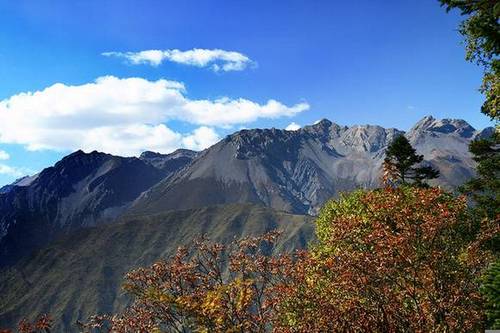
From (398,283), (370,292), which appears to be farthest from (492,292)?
(370,292)

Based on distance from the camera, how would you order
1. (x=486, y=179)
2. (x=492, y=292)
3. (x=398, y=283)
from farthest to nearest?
1. (x=486, y=179)
2. (x=492, y=292)
3. (x=398, y=283)

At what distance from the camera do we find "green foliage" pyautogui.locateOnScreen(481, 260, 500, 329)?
15.5m

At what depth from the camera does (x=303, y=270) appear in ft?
56.9

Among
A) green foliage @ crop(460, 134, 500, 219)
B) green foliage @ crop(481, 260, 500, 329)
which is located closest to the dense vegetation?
green foliage @ crop(481, 260, 500, 329)

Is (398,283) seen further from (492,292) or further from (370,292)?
(492,292)

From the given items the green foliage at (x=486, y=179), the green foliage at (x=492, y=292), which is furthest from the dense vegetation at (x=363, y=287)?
the green foliage at (x=486, y=179)

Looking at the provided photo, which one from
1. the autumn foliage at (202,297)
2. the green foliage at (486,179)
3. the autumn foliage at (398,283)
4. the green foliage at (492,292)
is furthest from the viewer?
the green foliage at (486,179)

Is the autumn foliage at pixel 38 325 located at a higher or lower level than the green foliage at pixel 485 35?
lower

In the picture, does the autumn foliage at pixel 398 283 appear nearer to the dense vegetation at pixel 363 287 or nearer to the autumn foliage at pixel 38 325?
the dense vegetation at pixel 363 287

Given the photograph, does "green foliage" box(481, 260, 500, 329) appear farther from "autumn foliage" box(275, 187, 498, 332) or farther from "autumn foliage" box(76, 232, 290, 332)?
"autumn foliage" box(76, 232, 290, 332)

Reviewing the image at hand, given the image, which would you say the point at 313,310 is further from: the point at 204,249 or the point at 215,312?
the point at 204,249

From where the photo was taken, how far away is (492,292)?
51.6 ft

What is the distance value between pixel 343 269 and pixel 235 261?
4.96 m

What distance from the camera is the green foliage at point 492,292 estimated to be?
15539 mm
